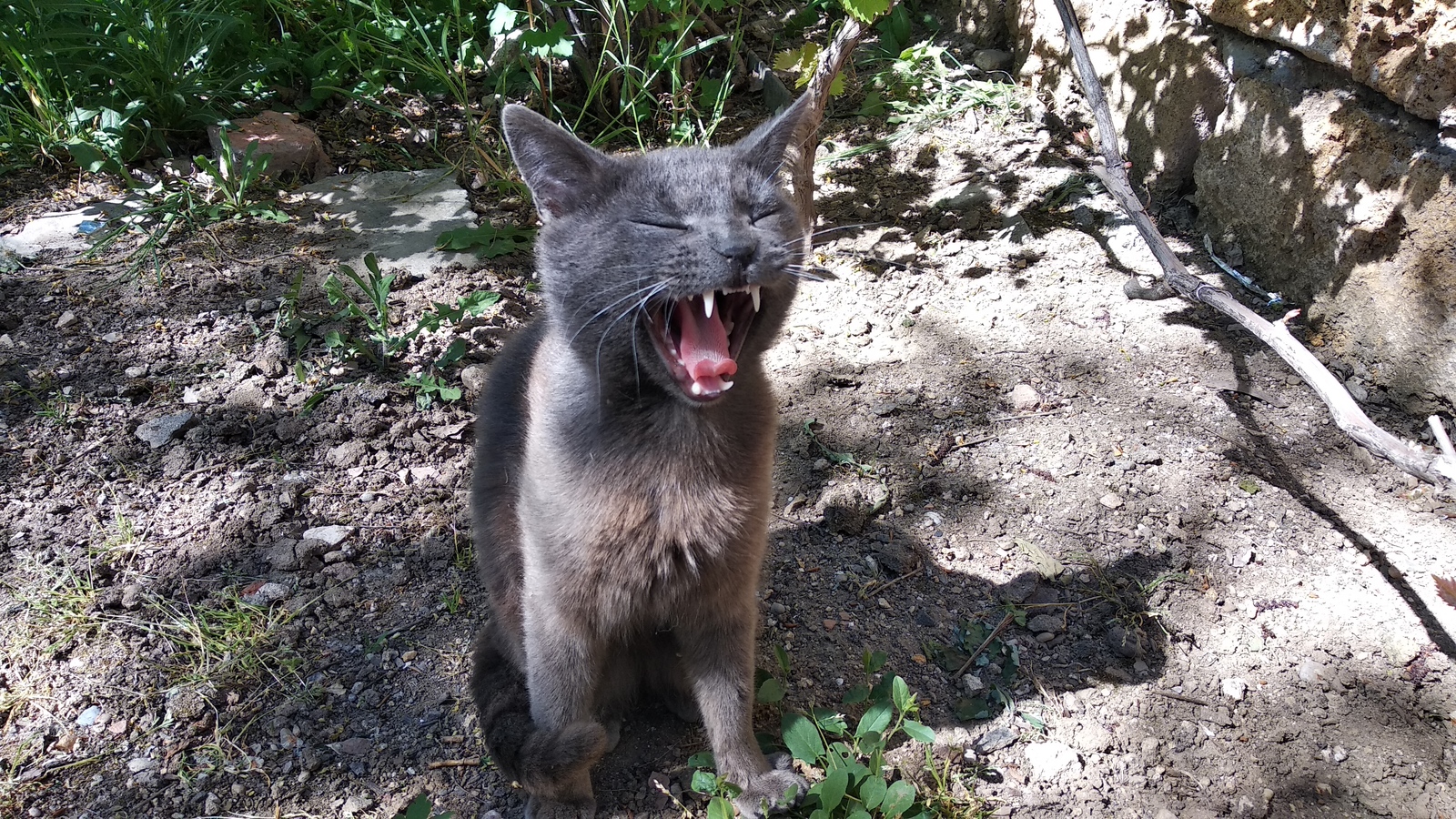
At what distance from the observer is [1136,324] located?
3369mm

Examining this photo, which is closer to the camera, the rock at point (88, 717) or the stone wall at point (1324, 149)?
the rock at point (88, 717)

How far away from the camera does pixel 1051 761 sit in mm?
2154

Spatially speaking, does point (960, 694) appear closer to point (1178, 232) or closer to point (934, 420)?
point (934, 420)

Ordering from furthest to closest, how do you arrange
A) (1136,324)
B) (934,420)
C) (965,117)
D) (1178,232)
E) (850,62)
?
1. (850,62)
2. (965,117)
3. (1178,232)
4. (1136,324)
5. (934,420)

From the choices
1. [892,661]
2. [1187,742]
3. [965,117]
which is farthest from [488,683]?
[965,117]

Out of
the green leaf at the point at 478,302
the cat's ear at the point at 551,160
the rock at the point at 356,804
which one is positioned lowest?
the rock at the point at 356,804

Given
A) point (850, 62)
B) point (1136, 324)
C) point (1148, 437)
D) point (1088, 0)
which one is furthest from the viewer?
point (850, 62)

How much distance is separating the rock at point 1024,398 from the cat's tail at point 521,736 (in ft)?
5.99

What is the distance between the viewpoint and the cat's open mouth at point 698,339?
1660 millimetres

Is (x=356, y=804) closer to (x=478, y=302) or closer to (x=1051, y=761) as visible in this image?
(x=1051, y=761)

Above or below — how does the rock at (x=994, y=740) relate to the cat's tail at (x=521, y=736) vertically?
below

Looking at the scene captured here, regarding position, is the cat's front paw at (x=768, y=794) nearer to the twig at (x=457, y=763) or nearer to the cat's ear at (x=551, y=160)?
the twig at (x=457, y=763)

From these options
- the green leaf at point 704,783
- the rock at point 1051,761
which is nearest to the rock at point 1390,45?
the rock at point 1051,761

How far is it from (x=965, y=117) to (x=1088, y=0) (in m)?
0.69
